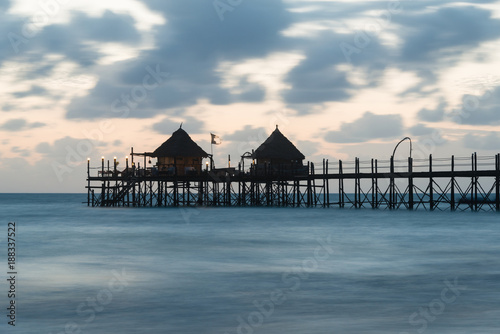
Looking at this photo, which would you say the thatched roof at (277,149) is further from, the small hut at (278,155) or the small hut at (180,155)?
the small hut at (180,155)

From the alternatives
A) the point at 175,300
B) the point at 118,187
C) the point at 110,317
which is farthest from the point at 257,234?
the point at 118,187

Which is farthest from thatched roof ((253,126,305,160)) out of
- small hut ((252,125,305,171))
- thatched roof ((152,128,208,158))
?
thatched roof ((152,128,208,158))

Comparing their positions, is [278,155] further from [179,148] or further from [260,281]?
[260,281]

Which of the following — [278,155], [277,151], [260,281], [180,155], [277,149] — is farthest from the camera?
[180,155]

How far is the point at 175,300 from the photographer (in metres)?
16.0

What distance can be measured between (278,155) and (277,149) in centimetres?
77

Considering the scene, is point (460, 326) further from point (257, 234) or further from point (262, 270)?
point (257, 234)

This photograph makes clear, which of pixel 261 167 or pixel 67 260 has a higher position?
pixel 261 167

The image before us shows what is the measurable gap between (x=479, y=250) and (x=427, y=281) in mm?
9894

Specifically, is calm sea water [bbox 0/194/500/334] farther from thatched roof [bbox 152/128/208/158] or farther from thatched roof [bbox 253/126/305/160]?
thatched roof [bbox 152/128/208/158]

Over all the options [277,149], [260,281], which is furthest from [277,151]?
[260,281]

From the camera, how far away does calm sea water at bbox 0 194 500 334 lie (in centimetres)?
1344

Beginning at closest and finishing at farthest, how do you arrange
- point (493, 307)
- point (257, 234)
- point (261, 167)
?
1. point (493, 307)
2. point (257, 234)
3. point (261, 167)

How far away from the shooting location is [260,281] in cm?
1902
